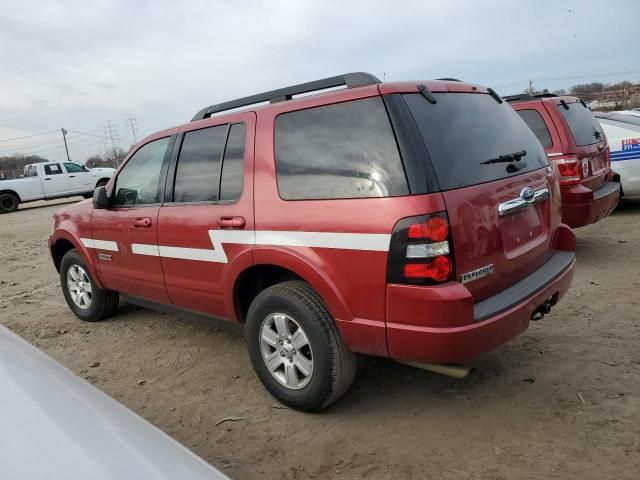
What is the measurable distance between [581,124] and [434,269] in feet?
14.3

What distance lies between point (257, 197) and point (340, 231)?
685mm

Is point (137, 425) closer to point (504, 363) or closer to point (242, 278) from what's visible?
point (242, 278)

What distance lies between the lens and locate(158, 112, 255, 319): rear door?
3100mm

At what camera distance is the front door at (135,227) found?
381 cm

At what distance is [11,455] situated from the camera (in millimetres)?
1275

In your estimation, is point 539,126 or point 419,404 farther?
point 539,126

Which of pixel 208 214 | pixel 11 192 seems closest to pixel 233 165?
pixel 208 214

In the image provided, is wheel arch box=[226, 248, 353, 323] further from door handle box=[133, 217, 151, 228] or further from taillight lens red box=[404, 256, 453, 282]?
door handle box=[133, 217, 151, 228]

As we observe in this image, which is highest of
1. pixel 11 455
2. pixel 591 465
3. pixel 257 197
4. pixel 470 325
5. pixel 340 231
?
pixel 257 197

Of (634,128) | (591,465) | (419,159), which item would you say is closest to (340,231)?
(419,159)

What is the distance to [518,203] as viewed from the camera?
8.88 ft

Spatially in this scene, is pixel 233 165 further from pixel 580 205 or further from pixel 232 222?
pixel 580 205

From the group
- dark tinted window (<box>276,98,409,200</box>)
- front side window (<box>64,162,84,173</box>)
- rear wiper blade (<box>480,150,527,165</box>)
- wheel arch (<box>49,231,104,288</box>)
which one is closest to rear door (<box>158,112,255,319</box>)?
dark tinted window (<box>276,98,409,200</box>)

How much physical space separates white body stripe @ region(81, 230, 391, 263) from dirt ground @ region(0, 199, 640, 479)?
0.89 meters
